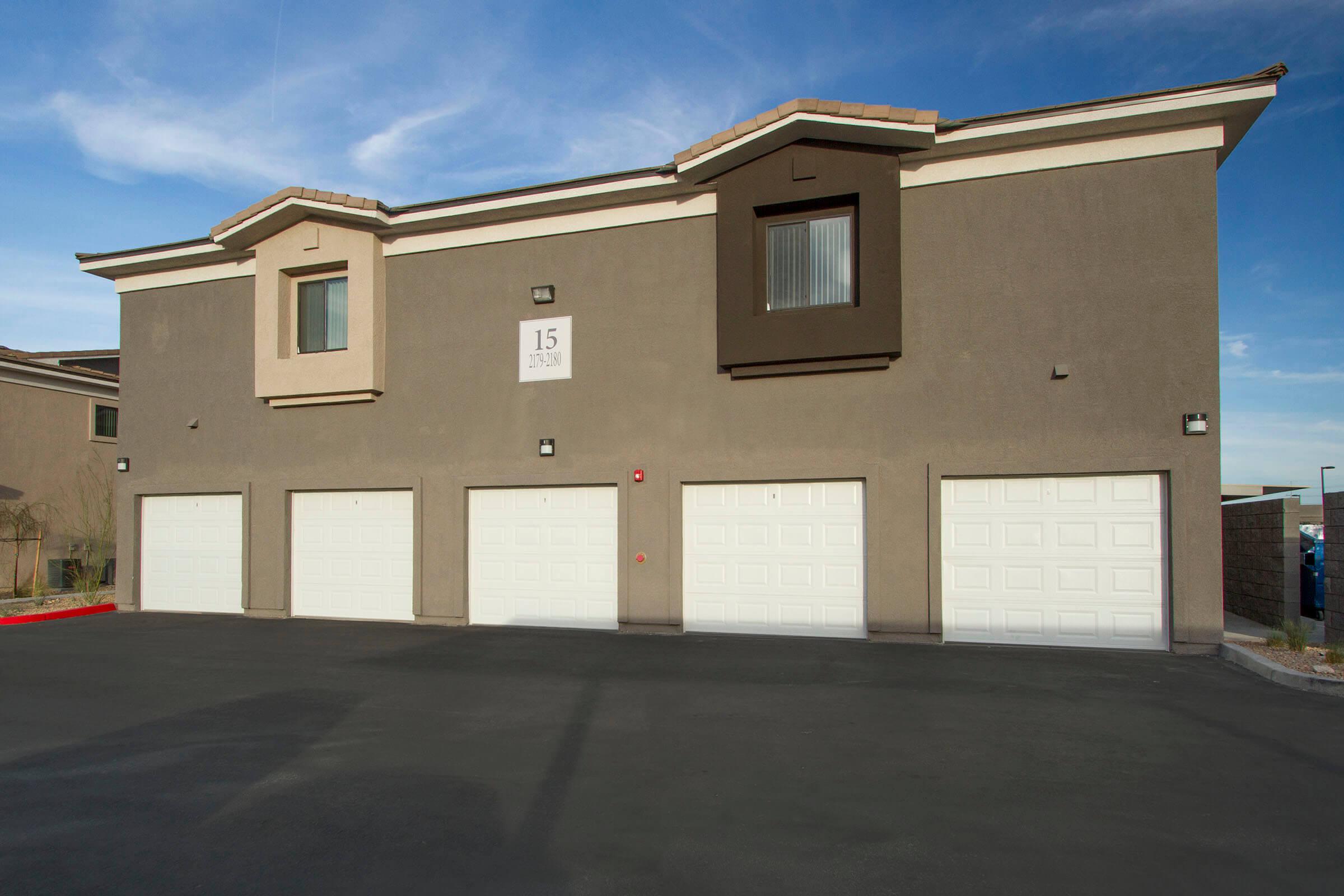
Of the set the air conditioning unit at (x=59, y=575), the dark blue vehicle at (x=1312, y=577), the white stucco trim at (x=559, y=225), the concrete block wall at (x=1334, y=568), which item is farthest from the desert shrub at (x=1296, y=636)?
the air conditioning unit at (x=59, y=575)

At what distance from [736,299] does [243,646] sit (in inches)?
313

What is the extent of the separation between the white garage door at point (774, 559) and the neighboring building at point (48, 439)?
1697 cm

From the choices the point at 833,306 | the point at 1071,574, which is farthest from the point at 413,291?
the point at 1071,574

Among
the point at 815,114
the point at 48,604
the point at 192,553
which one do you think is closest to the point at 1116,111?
the point at 815,114

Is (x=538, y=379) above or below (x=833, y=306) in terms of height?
below

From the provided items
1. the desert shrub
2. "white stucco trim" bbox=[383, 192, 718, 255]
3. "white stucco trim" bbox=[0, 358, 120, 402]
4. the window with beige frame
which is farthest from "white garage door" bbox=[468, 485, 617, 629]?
the window with beige frame

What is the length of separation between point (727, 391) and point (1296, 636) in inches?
282

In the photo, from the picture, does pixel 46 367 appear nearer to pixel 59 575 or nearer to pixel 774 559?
pixel 59 575

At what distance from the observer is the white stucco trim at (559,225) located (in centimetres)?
1150

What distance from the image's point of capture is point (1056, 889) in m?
3.63

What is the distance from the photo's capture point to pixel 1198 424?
30.7 feet

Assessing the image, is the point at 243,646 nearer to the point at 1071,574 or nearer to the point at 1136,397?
the point at 1071,574

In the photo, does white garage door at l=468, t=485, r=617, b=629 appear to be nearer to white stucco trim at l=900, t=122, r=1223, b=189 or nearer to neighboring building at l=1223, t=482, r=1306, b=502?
white stucco trim at l=900, t=122, r=1223, b=189

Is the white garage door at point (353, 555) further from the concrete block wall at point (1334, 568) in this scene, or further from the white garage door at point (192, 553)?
the concrete block wall at point (1334, 568)
